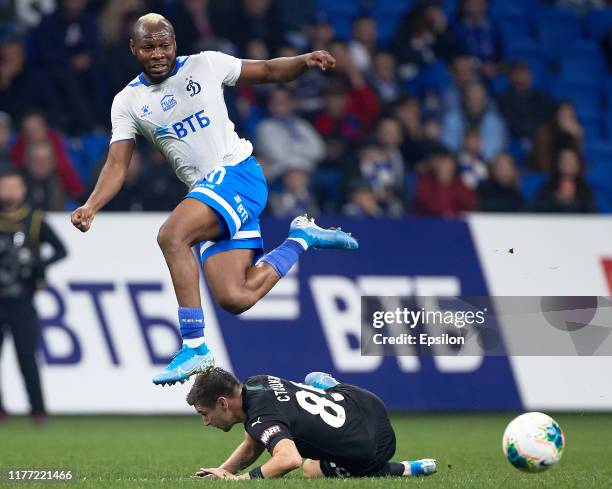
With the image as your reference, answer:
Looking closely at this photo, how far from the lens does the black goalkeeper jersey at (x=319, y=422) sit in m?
7.69

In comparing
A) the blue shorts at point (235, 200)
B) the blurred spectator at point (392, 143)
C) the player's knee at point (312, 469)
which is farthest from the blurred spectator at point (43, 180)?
the player's knee at point (312, 469)

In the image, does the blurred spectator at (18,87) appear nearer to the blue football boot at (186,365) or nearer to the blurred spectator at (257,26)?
the blurred spectator at (257,26)

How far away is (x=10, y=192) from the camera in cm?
1266

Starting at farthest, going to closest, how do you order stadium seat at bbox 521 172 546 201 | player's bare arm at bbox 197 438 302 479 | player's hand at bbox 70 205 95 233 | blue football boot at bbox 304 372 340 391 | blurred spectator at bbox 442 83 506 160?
blurred spectator at bbox 442 83 506 160
stadium seat at bbox 521 172 546 201
blue football boot at bbox 304 372 340 391
player's hand at bbox 70 205 95 233
player's bare arm at bbox 197 438 302 479

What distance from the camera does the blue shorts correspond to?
8.40m

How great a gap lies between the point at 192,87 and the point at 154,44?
432mm

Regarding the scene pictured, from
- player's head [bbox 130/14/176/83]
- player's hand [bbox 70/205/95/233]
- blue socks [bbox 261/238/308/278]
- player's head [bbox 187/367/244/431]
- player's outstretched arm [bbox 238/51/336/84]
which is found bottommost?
player's head [bbox 187/367/244/431]

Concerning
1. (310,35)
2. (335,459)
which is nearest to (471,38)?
(310,35)

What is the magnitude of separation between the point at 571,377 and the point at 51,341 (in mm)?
5597

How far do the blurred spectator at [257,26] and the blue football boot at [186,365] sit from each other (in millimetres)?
8454

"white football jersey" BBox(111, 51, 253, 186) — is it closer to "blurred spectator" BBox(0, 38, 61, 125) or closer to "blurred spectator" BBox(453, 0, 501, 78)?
"blurred spectator" BBox(0, 38, 61, 125)

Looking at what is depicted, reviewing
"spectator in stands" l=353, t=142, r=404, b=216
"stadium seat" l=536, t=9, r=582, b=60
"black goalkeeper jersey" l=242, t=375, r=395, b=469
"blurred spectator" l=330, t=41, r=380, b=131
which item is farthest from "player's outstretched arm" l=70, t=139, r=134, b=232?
"stadium seat" l=536, t=9, r=582, b=60

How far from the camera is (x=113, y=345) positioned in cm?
1274

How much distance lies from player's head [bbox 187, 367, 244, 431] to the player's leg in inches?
Result: 9.8
